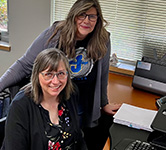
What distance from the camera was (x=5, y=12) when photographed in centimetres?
290

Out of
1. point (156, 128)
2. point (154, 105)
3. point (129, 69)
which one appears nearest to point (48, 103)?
point (156, 128)

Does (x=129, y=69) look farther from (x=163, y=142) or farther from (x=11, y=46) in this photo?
(x=11, y=46)

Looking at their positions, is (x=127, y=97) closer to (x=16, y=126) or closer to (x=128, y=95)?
(x=128, y=95)

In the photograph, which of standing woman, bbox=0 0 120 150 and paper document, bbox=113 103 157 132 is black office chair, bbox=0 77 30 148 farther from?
paper document, bbox=113 103 157 132

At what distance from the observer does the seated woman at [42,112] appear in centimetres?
128

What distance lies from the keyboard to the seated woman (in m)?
0.36

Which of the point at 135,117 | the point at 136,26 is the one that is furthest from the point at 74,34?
the point at 136,26

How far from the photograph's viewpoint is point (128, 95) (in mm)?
1986

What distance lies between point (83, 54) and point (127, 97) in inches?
21.8

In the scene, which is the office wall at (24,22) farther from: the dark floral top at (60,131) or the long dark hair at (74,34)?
the dark floral top at (60,131)

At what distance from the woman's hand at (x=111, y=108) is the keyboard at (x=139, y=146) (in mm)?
457

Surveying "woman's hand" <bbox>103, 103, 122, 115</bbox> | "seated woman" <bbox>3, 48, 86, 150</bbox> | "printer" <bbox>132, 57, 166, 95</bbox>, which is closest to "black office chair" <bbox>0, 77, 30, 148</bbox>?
"seated woman" <bbox>3, 48, 86, 150</bbox>

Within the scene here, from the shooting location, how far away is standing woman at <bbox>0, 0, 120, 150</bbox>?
1.55 m

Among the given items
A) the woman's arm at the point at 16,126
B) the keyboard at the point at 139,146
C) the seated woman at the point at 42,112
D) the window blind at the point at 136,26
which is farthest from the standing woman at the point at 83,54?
the window blind at the point at 136,26
